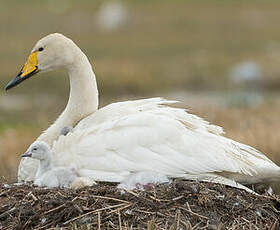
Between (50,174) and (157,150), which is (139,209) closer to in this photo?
(157,150)

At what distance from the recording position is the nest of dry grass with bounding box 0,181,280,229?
18.1ft

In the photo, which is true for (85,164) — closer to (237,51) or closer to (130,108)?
(130,108)

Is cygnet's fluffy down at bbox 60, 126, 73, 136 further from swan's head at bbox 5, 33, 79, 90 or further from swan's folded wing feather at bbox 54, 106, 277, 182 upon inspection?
swan's head at bbox 5, 33, 79, 90

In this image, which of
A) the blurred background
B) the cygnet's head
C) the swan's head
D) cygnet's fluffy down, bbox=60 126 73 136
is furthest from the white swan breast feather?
the blurred background

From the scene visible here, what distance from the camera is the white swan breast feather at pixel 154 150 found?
6160mm

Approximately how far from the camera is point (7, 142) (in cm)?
1069

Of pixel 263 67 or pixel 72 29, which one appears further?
pixel 72 29

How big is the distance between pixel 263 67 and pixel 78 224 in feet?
66.6

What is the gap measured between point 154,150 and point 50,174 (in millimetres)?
1000

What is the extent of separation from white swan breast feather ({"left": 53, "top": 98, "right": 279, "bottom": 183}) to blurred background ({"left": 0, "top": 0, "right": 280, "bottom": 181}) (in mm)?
2040

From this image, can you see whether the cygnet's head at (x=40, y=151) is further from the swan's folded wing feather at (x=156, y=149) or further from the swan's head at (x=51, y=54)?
the swan's head at (x=51, y=54)

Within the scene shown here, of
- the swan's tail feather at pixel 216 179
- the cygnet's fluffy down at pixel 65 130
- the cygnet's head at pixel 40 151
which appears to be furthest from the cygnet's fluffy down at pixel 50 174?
the swan's tail feather at pixel 216 179

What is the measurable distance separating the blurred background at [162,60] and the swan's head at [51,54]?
1.60 metres

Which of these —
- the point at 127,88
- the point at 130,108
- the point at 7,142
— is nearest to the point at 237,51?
the point at 127,88
